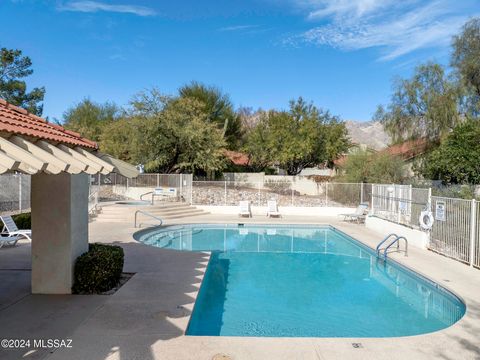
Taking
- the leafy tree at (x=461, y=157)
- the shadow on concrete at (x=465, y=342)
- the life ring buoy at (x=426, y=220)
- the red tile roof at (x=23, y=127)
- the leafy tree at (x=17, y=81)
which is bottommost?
the shadow on concrete at (x=465, y=342)

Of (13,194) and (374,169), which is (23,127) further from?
(374,169)

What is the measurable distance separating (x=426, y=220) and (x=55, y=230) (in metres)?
10.9

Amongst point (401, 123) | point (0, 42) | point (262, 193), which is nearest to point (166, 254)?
point (262, 193)

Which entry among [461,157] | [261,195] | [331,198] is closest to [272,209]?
[261,195]

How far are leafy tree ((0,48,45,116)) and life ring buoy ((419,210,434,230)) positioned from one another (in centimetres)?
2344

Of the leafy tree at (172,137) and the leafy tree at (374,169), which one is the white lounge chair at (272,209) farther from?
the leafy tree at (374,169)

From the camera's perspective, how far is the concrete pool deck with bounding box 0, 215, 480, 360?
172 inches

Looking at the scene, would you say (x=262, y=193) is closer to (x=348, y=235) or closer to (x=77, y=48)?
(x=348, y=235)

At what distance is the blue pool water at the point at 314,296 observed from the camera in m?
6.51

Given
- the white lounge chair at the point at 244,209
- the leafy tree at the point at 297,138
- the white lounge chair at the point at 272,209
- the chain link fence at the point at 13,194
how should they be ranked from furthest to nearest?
the leafy tree at the point at 297,138, the white lounge chair at the point at 272,209, the white lounge chair at the point at 244,209, the chain link fence at the point at 13,194

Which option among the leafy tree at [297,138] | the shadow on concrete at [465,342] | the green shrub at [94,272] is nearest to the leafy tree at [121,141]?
the leafy tree at [297,138]

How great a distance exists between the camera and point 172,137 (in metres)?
26.8

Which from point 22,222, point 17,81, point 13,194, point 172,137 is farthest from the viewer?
point 172,137

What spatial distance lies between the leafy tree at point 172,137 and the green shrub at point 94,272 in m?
19.8
